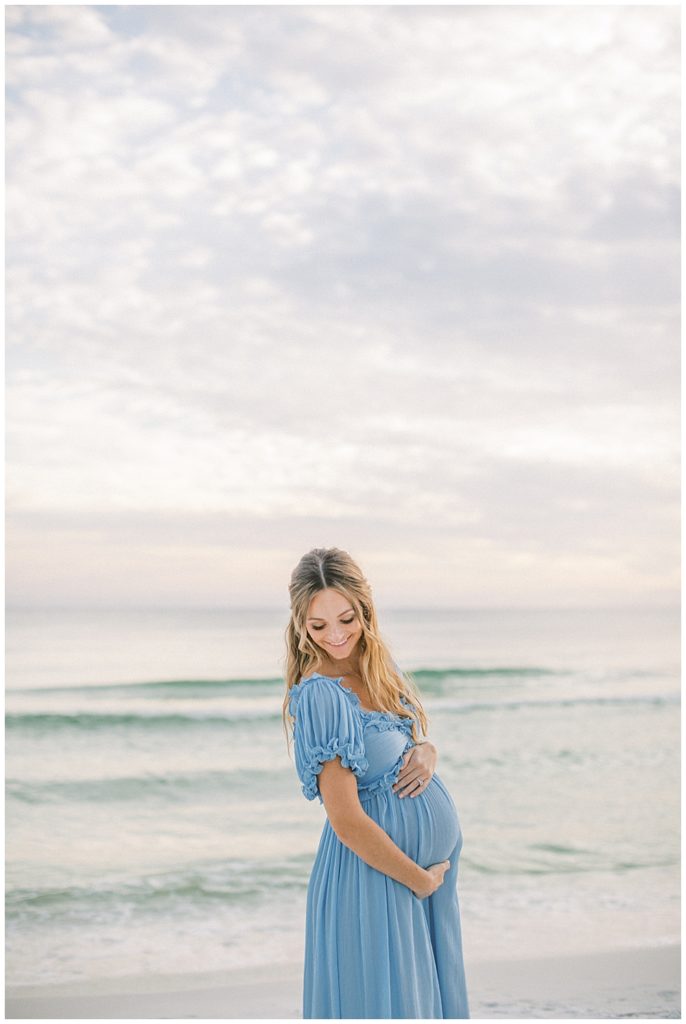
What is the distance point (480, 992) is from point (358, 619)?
2636mm

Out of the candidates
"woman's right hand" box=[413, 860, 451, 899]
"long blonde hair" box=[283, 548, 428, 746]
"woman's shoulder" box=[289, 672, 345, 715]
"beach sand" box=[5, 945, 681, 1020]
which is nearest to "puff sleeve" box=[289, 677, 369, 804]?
"woman's shoulder" box=[289, 672, 345, 715]

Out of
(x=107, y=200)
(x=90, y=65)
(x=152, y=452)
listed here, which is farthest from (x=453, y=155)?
(x=152, y=452)

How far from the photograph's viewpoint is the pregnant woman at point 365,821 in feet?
6.20

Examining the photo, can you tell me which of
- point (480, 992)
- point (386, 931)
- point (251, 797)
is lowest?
point (251, 797)

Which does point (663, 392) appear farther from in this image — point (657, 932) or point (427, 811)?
point (427, 811)

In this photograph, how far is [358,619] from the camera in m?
2.03

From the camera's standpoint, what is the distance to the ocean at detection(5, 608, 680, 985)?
17.0 ft

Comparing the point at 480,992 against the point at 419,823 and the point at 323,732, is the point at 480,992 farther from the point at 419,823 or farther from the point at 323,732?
the point at 323,732

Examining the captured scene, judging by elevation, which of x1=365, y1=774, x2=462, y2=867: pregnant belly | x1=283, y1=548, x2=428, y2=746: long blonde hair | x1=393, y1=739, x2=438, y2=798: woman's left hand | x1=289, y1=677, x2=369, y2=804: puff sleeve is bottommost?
x1=365, y1=774, x2=462, y2=867: pregnant belly

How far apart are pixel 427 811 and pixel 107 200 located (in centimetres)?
936

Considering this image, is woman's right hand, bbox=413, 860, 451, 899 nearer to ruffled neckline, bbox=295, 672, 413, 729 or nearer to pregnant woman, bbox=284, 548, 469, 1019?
pregnant woman, bbox=284, 548, 469, 1019

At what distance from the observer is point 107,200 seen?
10172 millimetres

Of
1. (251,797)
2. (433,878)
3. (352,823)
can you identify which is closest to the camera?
(352,823)

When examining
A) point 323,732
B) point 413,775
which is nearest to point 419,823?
point 413,775
